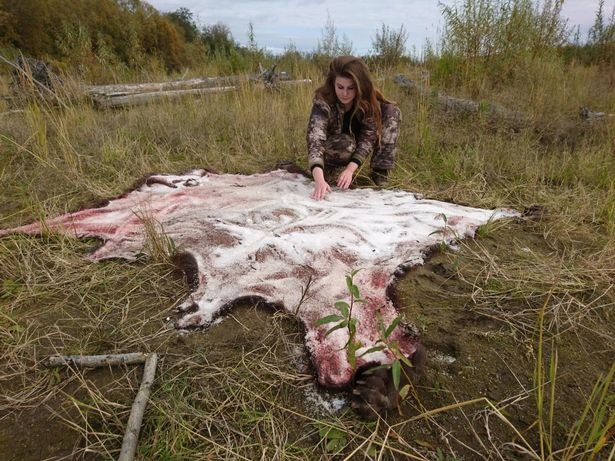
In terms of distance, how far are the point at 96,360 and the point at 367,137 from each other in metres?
2.19

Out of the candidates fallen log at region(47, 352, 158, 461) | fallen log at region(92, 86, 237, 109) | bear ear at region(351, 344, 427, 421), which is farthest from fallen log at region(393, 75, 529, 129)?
fallen log at region(47, 352, 158, 461)

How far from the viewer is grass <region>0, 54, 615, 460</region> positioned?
3.61 ft

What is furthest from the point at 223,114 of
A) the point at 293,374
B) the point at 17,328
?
the point at 293,374

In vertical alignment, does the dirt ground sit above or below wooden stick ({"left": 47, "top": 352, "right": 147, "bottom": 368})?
below

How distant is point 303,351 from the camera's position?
140cm

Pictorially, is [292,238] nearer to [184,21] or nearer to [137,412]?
[137,412]

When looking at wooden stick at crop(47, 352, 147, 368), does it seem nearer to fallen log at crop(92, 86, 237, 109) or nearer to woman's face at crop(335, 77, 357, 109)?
woman's face at crop(335, 77, 357, 109)

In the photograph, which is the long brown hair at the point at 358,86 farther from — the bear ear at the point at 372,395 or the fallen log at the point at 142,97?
the fallen log at the point at 142,97

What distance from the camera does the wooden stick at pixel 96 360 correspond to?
132 centimetres

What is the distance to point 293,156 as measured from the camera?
134 inches

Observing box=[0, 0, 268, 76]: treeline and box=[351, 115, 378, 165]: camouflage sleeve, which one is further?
box=[0, 0, 268, 76]: treeline

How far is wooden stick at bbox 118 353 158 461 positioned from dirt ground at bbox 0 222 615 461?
0.06 meters

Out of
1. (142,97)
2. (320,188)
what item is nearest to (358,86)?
(320,188)

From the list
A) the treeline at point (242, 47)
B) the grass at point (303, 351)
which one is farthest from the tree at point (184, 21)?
the grass at point (303, 351)
